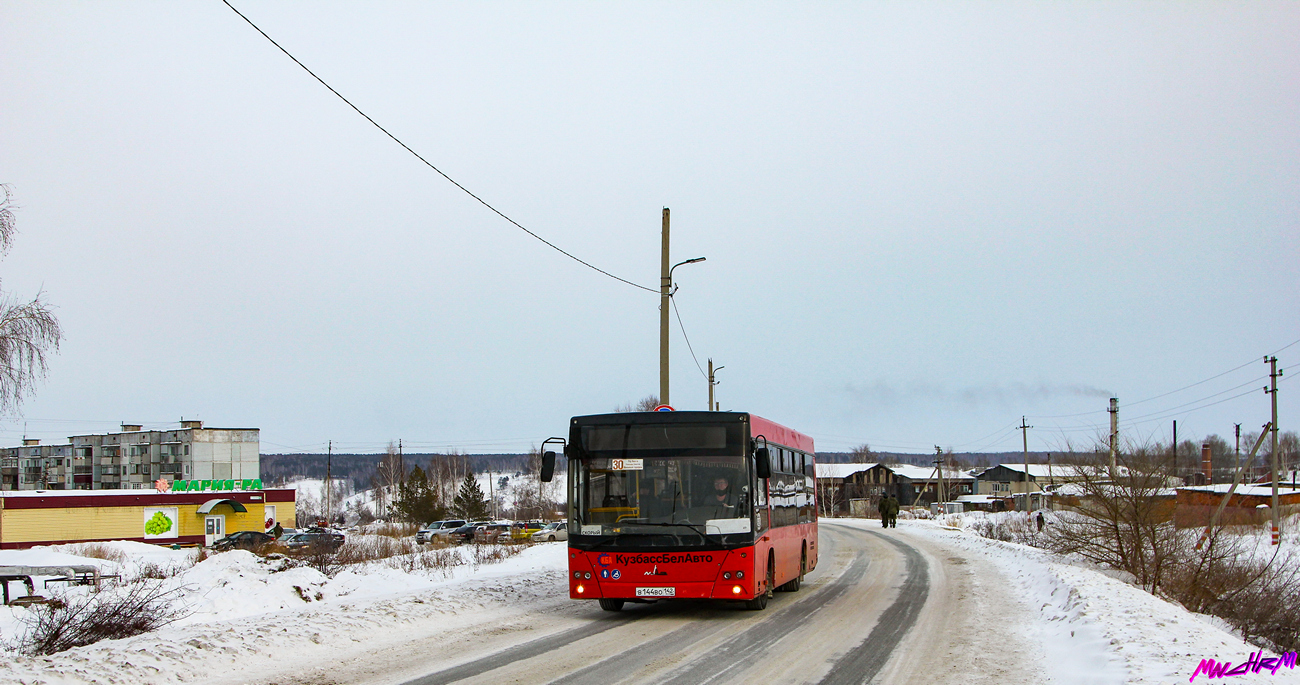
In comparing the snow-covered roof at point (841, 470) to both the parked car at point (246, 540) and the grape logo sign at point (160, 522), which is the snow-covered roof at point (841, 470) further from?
the parked car at point (246, 540)

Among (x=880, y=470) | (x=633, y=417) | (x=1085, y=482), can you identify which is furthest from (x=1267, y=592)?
(x=880, y=470)

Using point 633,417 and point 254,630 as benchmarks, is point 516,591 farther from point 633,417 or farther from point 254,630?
point 254,630

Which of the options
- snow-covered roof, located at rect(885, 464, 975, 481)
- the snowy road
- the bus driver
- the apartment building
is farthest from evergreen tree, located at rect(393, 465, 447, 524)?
snow-covered roof, located at rect(885, 464, 975, 481)

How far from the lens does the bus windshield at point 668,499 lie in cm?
1289

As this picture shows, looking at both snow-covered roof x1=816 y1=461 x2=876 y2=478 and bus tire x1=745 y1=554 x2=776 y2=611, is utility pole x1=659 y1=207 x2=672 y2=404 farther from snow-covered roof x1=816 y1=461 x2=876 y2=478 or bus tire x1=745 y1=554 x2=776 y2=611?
snow-covered roof x1=816 y1=461 x2=876 y2=478

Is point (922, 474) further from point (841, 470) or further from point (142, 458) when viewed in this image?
point (142, 458)

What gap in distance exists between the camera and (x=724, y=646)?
1076 cm

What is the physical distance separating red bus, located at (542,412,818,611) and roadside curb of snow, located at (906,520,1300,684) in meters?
4.07

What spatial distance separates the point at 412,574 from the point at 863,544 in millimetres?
18519

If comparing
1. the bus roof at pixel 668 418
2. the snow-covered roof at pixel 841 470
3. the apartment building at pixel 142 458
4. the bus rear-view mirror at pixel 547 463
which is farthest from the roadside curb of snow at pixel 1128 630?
the snow-covered roof at pixel 841 470

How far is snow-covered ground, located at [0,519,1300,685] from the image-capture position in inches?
334

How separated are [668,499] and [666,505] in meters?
0.09

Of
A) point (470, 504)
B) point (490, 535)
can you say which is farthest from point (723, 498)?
point (470, 504)

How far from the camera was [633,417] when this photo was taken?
44.1 ft
